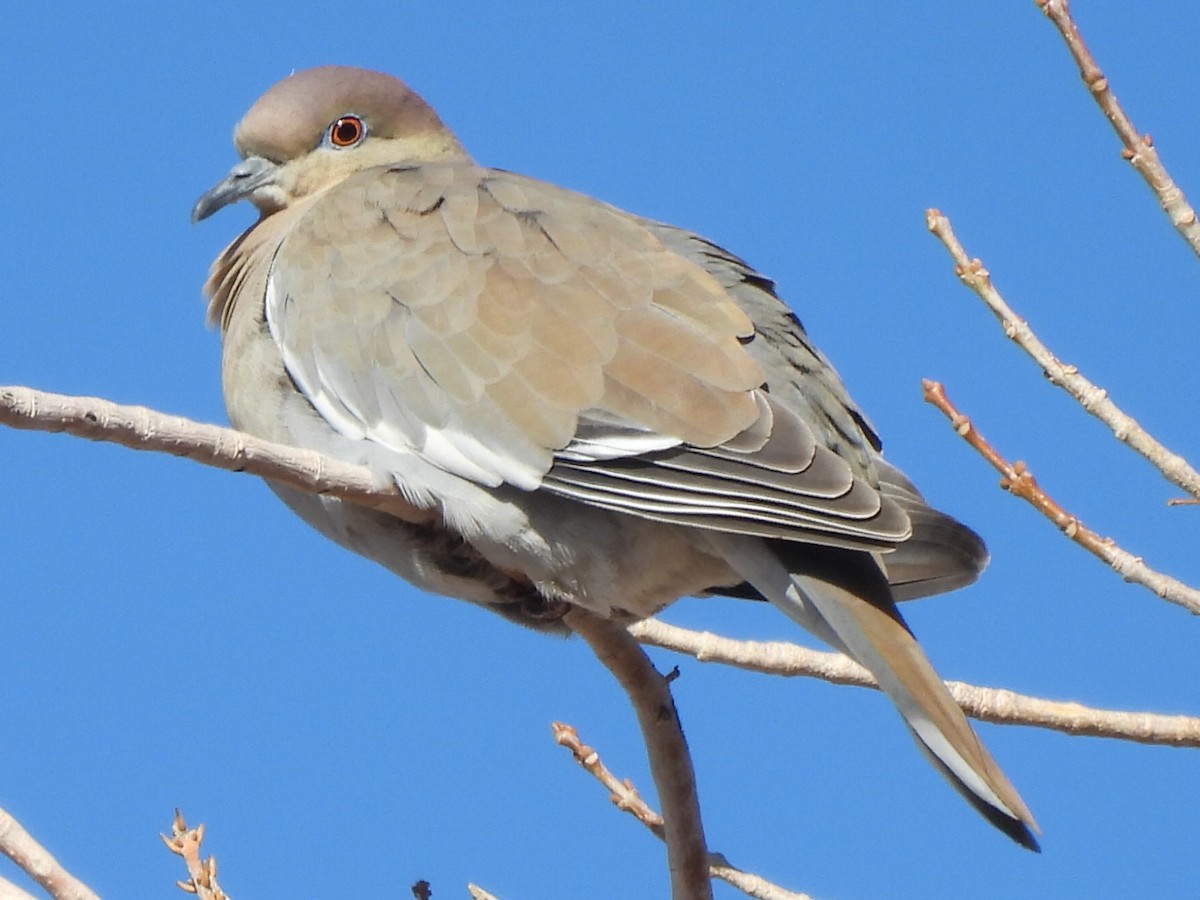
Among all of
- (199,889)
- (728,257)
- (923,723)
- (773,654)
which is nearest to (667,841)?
(773,654)

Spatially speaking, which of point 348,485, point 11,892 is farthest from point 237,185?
point 11,892

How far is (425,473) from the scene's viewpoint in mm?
3385

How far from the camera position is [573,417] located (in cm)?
331

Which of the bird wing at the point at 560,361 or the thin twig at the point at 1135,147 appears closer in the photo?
the thin twig at the point at 1135,147

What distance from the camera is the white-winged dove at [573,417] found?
10.1ft

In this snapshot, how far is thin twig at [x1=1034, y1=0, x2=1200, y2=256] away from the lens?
264 centimetres

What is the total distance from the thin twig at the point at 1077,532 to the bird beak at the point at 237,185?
219 centimetres

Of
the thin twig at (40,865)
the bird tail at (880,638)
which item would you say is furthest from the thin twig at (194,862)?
the bird tail at (880,638)

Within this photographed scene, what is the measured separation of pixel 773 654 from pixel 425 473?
78 cm

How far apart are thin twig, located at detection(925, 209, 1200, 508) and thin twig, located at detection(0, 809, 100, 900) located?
1678mm

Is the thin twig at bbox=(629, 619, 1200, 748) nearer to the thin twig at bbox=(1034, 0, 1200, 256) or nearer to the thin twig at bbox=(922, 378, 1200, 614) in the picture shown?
the thin twig at bbox=(922, 378, 1200, 614)

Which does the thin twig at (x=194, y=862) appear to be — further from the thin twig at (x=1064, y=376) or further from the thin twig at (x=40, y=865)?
the thin twig at (x=1064, y=376)

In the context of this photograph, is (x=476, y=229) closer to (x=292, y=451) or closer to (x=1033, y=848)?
(x=292, y=451)

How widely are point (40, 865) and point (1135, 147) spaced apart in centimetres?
196
